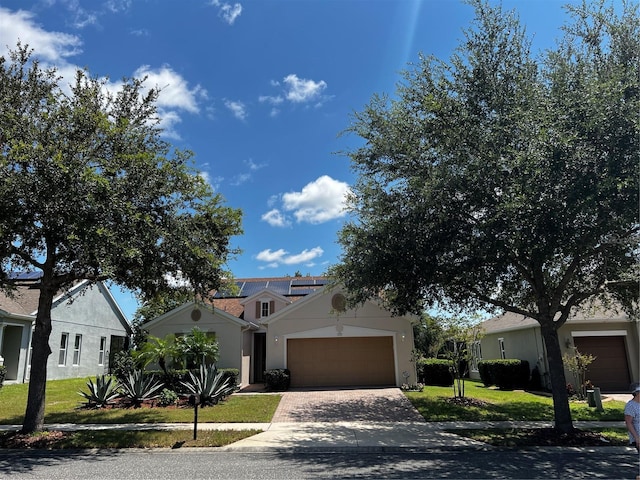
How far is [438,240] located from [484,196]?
1550 mm

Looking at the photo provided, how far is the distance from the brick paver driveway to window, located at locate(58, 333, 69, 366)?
1243cm

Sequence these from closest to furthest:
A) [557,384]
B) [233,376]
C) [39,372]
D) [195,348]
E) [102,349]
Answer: [39,372] → [557,384] → [195,348] → [233,376] → [102,349]

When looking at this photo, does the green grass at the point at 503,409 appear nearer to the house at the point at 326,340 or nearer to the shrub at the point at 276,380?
the house at the point at 326,340

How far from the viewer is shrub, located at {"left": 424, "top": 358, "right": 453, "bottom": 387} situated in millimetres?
23266

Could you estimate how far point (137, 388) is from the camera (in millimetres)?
15344

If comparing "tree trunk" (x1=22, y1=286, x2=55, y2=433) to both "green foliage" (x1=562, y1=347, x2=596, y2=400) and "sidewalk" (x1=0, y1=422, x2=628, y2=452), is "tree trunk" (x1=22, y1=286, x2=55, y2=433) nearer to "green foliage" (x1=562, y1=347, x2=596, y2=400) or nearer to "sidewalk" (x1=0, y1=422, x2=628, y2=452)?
"sidewalk" (x1=0, y1=422, x2=628, y2=452)

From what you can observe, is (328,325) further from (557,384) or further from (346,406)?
(557,384)

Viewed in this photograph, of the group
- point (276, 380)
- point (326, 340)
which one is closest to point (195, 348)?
point (276, 380)

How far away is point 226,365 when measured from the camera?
21.8 meters

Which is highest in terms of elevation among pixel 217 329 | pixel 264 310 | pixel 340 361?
pixel 264 310

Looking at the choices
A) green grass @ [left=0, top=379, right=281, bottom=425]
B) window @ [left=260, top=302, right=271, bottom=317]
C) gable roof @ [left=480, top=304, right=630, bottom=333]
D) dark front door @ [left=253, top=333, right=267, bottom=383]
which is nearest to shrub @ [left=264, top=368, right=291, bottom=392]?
green grass @ [left=0, top=379, right=281, bottom=425]

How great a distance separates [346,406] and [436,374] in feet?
31.2

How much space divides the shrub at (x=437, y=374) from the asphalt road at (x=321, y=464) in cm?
1378

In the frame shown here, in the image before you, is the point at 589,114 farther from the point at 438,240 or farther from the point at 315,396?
the point at 315,396
